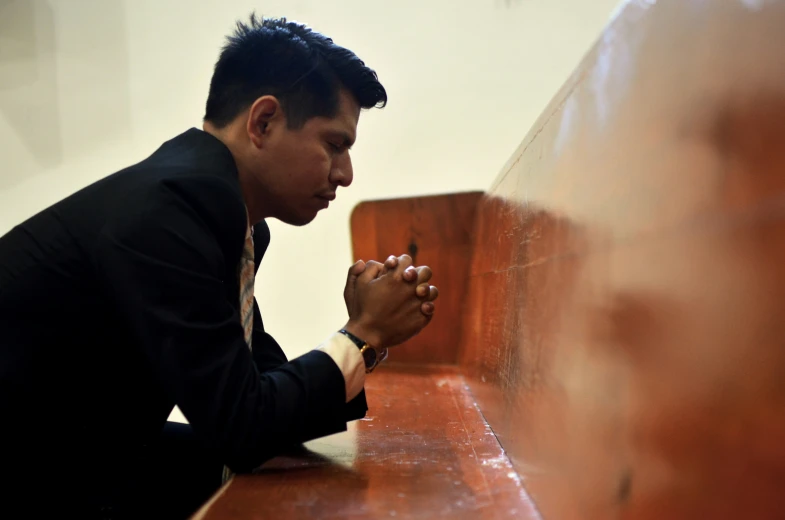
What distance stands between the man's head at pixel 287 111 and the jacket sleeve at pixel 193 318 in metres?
0.13

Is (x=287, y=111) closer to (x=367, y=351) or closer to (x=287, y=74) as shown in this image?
(x=287, y=74)

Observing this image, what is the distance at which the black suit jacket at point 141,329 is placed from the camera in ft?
1.57

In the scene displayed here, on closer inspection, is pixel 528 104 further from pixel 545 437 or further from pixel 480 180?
pixel 545 437

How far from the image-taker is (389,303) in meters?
0.63

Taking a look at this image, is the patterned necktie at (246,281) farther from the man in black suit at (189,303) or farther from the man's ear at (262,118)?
the man's ear at (262,118)

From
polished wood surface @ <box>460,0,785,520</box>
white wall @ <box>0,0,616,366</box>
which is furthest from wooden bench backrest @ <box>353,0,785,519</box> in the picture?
white wall @ <box>0,0,616,366</box>

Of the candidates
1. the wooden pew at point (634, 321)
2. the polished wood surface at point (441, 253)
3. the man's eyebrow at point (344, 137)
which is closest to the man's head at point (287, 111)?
the man's eyebrow at point (344, 137)

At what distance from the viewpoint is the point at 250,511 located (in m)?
0.44

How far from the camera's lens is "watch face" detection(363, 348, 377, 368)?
Result: 61 centimetres

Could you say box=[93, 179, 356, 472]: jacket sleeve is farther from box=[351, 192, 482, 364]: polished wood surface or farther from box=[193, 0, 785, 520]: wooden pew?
box=[351, 192, 482, 364]: polished wood surface

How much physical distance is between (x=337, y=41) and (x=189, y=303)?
1515 mm

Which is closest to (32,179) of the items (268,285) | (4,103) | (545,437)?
(4,103)

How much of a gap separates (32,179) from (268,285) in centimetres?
89

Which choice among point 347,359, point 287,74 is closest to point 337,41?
point 287,74
